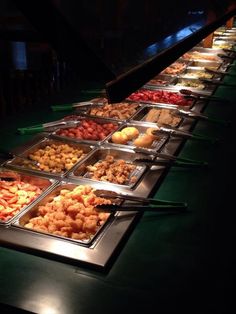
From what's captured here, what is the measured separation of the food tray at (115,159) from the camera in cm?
255

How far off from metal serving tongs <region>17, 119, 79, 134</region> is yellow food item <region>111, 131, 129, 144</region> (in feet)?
1.54

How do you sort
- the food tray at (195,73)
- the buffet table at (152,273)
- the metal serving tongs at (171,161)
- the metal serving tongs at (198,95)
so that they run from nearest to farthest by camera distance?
1. the buffet table at (152,273)
2. the metal serving tongs at (171,161)
3. the metal serving tongs at (198,95)
4. the food tray at (195,73)

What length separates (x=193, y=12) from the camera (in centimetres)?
352

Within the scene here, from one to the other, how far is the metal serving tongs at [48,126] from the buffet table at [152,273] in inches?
51.8

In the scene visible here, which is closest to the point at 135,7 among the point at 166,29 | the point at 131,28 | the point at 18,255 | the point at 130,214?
the point at 131,28

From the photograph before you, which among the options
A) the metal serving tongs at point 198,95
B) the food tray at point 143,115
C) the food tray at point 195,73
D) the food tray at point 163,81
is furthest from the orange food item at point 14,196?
the food tray at point 195,73

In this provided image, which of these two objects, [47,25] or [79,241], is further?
[79,241]

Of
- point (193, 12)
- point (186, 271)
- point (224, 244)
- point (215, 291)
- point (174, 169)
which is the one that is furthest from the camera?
point (193, 12)

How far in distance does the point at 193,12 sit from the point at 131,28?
1.69 metres

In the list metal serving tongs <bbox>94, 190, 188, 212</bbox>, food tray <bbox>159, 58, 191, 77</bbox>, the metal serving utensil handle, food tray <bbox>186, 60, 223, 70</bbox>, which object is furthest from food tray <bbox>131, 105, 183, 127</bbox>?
food tray <bbox>186, 60, 223, 70</bbox>

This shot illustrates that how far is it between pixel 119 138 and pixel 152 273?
156 centimetres

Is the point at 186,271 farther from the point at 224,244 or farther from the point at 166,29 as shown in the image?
the point at 166,29

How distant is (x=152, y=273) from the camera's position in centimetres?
176

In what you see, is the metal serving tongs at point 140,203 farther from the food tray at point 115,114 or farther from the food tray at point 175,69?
the food tray at point 175,69
